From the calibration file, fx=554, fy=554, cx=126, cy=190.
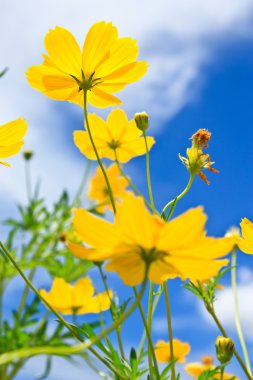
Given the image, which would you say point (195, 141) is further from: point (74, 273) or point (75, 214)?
point (74, 273)

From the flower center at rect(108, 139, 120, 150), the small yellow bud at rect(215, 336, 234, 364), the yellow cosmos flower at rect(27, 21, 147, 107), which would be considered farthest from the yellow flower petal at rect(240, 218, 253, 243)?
the flower center at rect(108, 139, 120, 150)

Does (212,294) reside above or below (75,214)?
above

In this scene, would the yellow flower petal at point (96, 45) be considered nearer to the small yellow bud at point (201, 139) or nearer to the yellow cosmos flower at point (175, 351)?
the small yellow bud at point (201, 139)

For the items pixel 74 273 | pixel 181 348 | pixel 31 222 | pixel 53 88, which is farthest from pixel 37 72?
A: pixel 31 222

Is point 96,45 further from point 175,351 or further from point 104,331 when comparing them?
point 175,351

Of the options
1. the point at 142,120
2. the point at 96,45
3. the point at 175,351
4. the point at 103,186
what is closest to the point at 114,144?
the point at 142,120

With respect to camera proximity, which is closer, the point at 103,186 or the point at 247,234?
the point at 247,234

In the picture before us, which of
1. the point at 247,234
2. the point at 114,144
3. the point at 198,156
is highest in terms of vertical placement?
the point at 114,144

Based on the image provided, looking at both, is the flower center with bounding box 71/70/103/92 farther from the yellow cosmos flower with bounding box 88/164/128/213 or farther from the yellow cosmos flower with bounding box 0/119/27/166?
the yellow cosmos flower with bounding box 88/164/128/213
